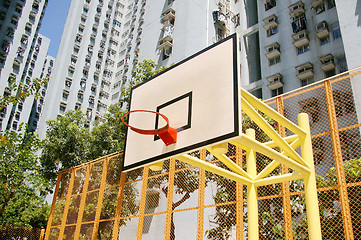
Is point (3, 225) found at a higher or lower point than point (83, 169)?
lower

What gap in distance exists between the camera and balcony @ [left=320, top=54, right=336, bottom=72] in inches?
954

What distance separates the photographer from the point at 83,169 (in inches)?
520

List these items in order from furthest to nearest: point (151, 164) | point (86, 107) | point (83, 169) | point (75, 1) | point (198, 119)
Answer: point (75, 1) < point (86, 107) < point (83, 169) < point (151, 164) < point (198, 119)

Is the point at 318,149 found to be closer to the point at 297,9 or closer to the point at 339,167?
the point at 339,167

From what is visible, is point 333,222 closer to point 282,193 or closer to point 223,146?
point 282,193

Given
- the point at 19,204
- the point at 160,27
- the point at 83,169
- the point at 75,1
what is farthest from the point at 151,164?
the point at 75,1

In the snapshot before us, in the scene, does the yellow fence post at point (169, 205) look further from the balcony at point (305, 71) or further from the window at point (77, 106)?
the window at point (77, 106)

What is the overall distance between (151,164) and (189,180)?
3854 millimetres

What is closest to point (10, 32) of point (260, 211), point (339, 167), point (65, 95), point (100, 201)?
point (65, 95)

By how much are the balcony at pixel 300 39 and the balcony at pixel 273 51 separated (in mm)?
1674

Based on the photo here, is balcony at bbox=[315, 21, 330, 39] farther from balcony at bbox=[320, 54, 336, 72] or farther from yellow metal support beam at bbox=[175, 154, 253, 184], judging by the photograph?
yellow metal support beam at bbox=[175, 154, 253, 184]

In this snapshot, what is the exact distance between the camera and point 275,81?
27688 mm

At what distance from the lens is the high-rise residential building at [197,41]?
2566 cm

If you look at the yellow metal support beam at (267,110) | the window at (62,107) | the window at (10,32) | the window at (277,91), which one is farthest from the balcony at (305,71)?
the window at (10,32)
